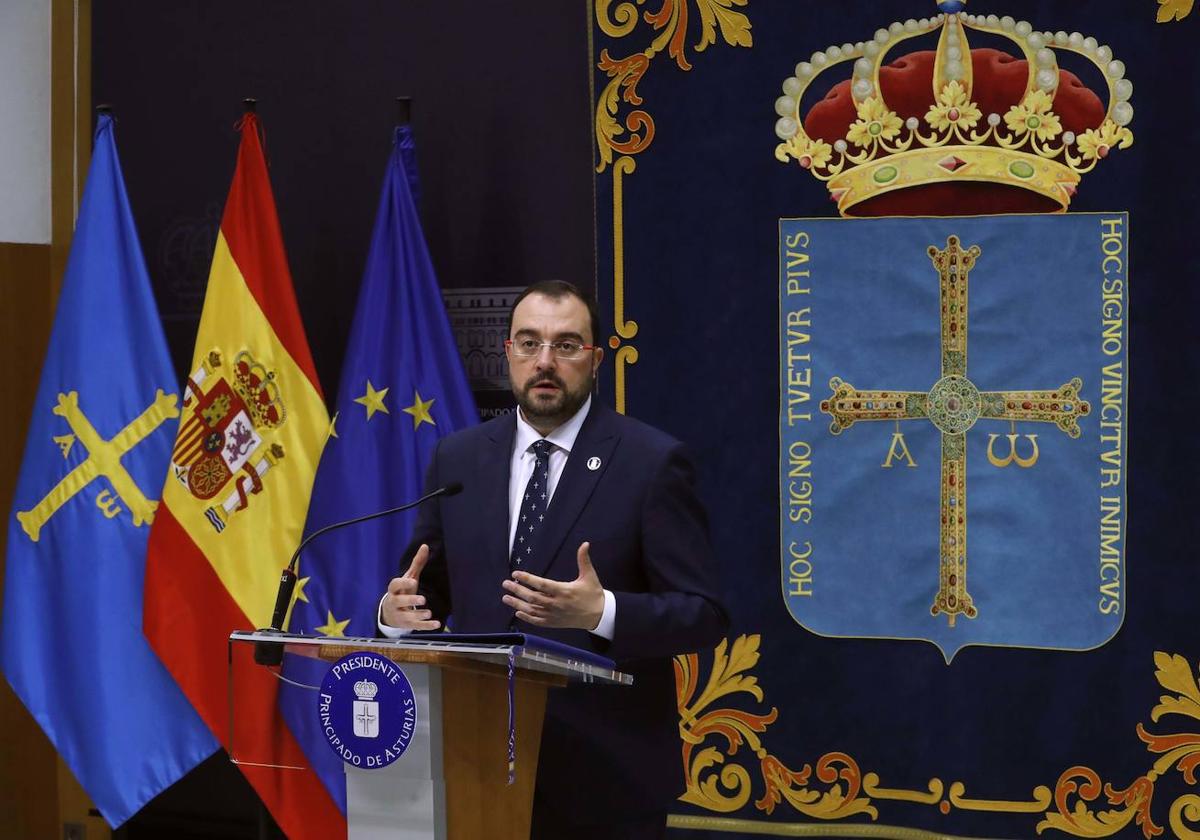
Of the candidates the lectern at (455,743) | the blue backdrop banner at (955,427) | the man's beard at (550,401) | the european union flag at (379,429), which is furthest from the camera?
the european union flag at (379,429)

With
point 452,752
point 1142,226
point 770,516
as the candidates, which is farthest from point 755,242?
point 452,752

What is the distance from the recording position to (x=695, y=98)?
3604 mm

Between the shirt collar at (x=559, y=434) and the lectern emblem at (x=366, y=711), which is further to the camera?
the shirt collar at (x=559, y=434)

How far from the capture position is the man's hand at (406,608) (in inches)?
83.6

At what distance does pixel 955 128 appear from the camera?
3.40m

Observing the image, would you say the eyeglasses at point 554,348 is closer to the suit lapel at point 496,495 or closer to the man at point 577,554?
the man at point 577,554

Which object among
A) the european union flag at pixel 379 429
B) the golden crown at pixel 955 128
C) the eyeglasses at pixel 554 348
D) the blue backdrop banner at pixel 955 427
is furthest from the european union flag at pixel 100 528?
the golden crown at pixel 955 128

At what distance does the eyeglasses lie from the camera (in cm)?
245

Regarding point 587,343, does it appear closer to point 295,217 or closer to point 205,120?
point 295,217

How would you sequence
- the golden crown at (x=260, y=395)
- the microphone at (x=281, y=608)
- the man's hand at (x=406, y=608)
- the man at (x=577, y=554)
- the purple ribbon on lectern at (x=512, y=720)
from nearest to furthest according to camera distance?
the purple ribbon on lectern at (x=512, y=720) → the microphone at (x=281, y=608) → the man's hand at (x=406, y=608) → the man at (x=577, y=554) → the golden crown at (x=260, y=395)

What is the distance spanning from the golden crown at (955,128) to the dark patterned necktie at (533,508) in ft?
4.63

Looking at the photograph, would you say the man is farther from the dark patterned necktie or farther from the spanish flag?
the spanish flag

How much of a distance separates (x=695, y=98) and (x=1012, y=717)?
1787mm

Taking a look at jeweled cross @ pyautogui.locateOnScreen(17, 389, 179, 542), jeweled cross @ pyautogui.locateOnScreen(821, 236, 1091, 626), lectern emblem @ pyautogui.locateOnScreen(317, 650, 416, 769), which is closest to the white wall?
jeweled cross @ pyautogui.locateOnScreen(17, 389, 179, 542)
